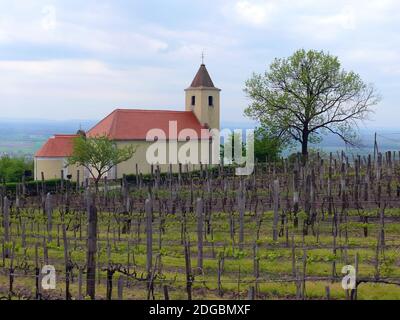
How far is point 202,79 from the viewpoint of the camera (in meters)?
62.2

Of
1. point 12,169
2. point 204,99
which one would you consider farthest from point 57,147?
point 204,99

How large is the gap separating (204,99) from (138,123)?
25.0 feet

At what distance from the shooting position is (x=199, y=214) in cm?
1781

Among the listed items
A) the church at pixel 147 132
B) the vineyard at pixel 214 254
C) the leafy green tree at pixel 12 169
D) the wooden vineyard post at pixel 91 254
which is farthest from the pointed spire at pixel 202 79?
the wooden vineyard post at pixel 91 254

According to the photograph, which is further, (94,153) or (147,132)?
(147,132)

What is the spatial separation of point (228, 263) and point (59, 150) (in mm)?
36604

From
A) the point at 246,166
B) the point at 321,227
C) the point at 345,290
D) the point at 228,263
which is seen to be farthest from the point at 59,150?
the point at 345,290

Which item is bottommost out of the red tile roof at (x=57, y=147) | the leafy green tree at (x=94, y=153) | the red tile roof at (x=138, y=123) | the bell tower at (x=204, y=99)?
the leafy green tree at (x=94, y=153)

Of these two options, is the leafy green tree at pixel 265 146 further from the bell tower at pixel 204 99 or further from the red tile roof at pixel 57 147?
the red tile roof at pixel 57 147

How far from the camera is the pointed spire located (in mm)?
61969

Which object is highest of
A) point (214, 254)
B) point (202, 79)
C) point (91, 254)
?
point (202, 79)

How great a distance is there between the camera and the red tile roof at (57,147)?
51.0 metres

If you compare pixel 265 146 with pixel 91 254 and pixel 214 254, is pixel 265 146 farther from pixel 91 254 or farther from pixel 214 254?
pixel 91 254
